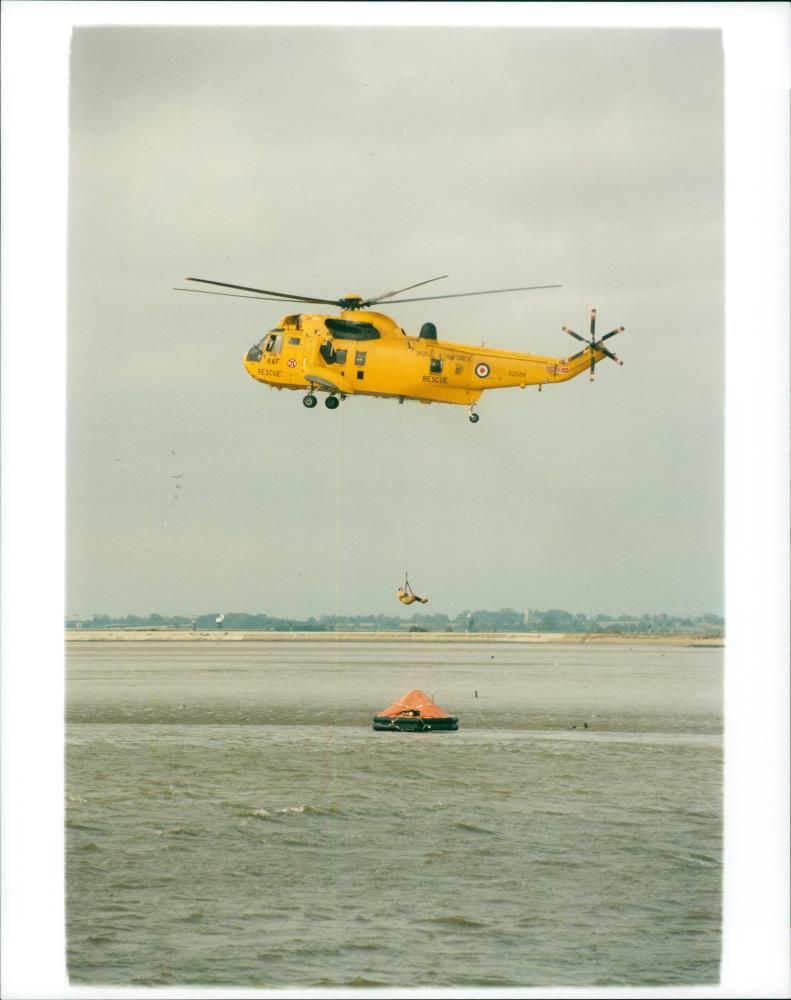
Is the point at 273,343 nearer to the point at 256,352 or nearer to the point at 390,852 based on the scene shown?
the point at 256,352

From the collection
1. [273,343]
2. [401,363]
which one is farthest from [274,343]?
[401,363]

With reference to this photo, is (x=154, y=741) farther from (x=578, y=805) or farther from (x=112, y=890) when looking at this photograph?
(x=112, y=890)

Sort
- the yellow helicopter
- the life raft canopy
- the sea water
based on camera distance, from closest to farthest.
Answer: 1. the sea water
2. the yellow helicopter
3. the life raft canopy

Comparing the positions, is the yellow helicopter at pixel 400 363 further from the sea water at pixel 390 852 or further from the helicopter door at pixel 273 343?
the sea water at pixel 390 852

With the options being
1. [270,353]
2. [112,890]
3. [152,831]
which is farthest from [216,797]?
[270,353]

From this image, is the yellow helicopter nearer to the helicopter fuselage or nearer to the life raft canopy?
the helicopter fuselage

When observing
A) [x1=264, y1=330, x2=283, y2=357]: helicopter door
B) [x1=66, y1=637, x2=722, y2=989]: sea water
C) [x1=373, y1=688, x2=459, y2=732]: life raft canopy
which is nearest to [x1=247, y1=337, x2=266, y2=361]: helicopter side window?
[x1=264, y1=330, x2=283, y2=357]: helicopter door
